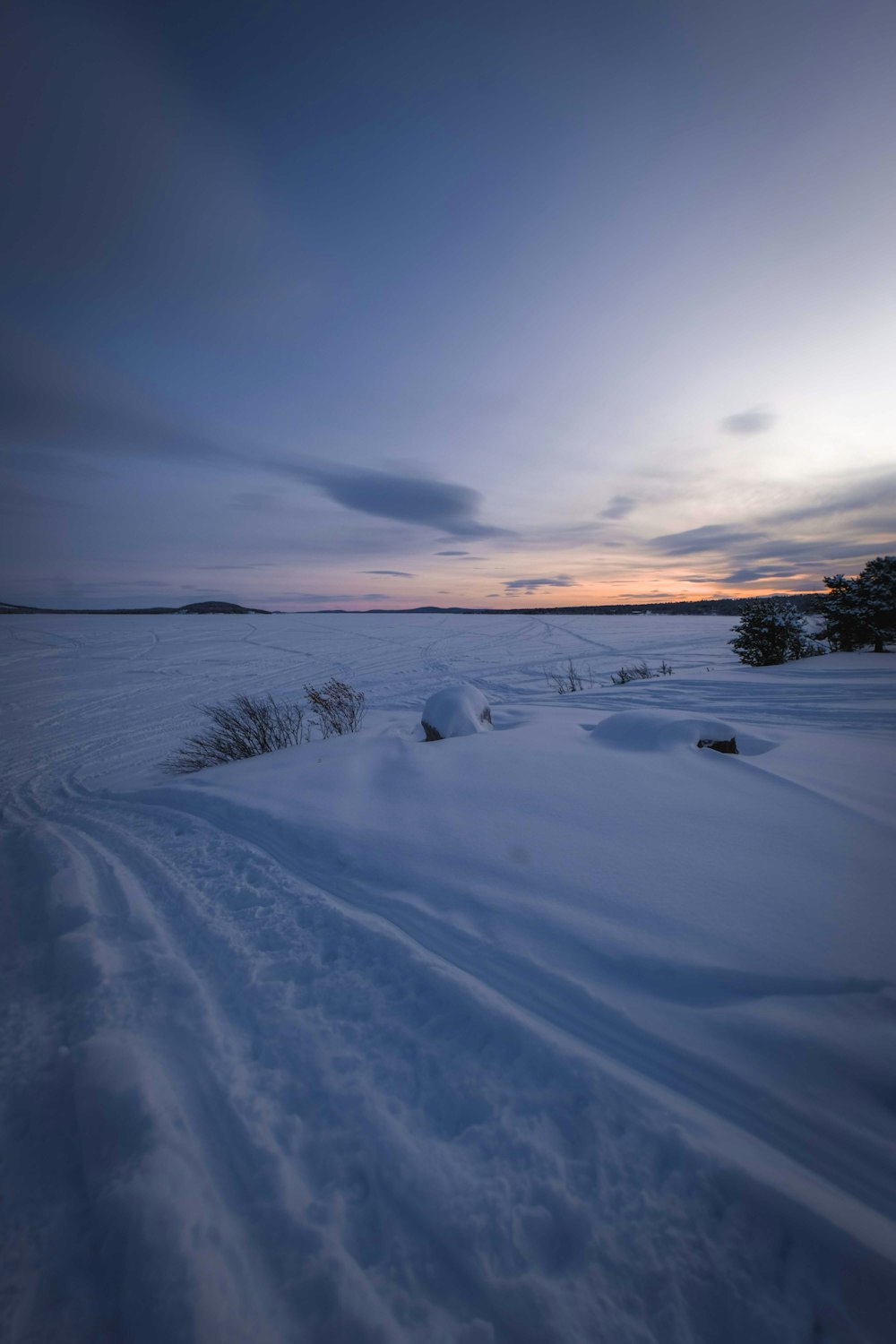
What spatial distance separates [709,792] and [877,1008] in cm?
137

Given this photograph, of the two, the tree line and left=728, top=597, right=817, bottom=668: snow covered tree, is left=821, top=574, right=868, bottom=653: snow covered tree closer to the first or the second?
the tree line

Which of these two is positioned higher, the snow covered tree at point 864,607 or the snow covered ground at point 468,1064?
the snow covered tree at point 864,607

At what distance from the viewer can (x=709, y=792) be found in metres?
2.73

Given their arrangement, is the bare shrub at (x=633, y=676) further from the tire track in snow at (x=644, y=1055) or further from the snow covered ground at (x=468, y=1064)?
the tire track in snow at (x=644, y=1055)

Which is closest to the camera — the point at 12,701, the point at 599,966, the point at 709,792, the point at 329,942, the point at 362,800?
the point at 599,966

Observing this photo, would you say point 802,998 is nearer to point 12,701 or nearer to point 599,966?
point 599,966

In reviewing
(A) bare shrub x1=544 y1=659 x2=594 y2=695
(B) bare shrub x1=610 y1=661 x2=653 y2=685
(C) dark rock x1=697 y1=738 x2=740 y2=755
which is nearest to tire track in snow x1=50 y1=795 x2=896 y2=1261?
(C) dark rock x1=697 y1=738 x2=740 y2=755

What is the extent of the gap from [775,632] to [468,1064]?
10417 mm

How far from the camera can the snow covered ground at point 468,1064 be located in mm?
966

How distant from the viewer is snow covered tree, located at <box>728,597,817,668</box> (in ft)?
30.1

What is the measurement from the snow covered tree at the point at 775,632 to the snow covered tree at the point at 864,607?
48 cm

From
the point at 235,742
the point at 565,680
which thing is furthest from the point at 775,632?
the point at 235,742

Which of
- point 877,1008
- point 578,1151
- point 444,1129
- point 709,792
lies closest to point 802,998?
point 877,1008

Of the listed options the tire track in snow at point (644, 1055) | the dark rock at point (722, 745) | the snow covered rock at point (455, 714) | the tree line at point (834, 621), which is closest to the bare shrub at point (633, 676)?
the tree line at point (834, 621)
